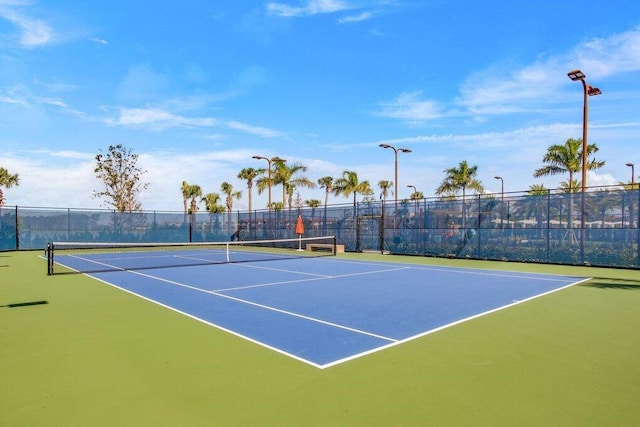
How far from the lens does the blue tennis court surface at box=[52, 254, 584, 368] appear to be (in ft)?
18.9

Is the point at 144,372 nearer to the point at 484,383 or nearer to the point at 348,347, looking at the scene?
the point at 348,347

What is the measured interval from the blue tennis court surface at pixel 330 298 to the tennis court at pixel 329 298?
0.02m

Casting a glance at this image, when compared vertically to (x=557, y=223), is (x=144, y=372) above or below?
below

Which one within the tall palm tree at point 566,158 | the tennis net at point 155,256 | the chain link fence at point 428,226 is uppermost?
the tall palm tree at point 566,158

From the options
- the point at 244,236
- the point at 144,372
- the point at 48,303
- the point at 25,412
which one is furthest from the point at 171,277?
the point at 244,236

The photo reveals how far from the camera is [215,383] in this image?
4.13 meters

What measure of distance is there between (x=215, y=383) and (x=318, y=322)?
264cm

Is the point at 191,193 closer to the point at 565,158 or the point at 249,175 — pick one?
the point at 249,175

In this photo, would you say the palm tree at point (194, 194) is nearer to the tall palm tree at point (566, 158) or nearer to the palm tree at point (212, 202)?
the palm tree at point (212, 202)

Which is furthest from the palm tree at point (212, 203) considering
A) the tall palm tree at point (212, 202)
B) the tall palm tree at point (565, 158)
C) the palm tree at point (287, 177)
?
the tall palm tree at point (565, 158)

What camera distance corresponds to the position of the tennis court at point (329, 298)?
5746 millimetres

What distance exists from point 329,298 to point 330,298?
21 mm

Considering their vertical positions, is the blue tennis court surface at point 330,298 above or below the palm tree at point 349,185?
below

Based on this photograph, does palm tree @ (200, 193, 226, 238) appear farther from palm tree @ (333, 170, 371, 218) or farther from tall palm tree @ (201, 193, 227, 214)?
palm tree @ (333, 170, 371, 218)
